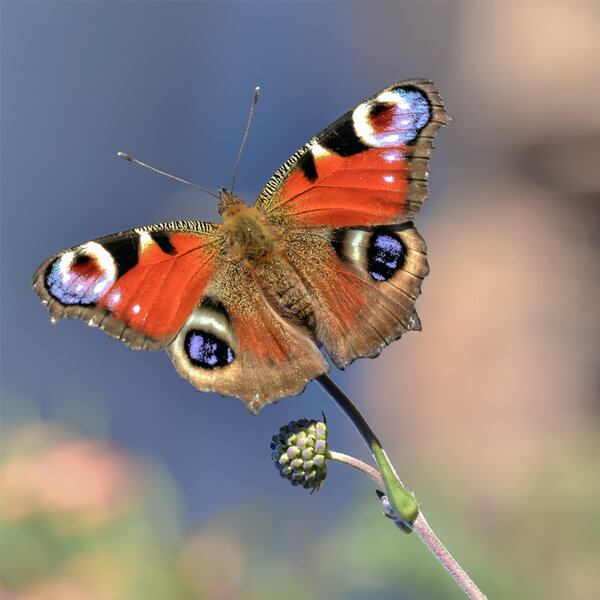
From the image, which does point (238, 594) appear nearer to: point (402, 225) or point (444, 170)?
point (402, 225)

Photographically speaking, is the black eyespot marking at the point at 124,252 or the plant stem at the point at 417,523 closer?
the plant stem at the point at 417,523

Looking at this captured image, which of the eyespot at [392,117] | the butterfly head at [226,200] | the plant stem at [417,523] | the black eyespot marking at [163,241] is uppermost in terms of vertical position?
the eyespot at [392,117]

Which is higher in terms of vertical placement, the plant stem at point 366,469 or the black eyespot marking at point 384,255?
the black eyespot marking at point 384,255

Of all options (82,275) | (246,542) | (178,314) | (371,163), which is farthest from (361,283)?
(246,542)

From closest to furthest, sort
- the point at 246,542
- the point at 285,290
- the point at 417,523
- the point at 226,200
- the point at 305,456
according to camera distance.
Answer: the point at 417,523 → the point at 305,456 → the point at 285,290 → the point at 226,200 → the point at 246,542

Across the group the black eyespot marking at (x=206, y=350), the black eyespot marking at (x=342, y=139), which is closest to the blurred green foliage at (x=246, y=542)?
the black eyespot marking at (x=206, y=350)

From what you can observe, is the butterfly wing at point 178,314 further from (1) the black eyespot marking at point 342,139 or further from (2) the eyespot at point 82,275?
(1) the black eyespot marking at point 342,139

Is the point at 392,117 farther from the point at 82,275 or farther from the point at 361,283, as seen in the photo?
the point at 82,275

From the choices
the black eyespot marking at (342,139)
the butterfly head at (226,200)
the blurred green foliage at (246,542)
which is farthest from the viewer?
the blurred green foliage at (246,542)

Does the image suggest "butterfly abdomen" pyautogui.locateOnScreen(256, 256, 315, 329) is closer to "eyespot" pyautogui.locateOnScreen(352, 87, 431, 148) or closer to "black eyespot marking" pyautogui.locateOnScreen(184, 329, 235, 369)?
"black eyespot marking" pyautogui.locateOnScreen(184, 329, 235, 369)
